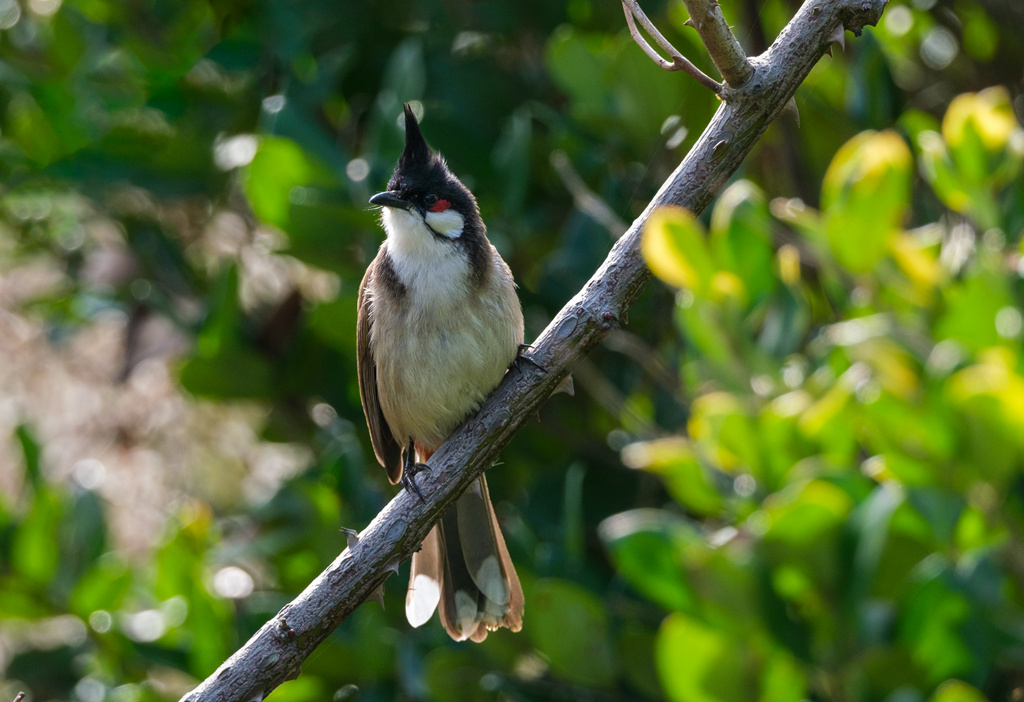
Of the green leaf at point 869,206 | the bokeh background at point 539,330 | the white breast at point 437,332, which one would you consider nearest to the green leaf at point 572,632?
the bokeh background at point 539,330

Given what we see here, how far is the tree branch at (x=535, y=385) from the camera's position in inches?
65.2

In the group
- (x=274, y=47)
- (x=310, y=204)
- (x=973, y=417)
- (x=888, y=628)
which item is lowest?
(x=888, y=628)

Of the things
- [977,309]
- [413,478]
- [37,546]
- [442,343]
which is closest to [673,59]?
[413,478]

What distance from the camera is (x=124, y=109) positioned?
3531mm

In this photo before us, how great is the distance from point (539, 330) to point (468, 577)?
82cm

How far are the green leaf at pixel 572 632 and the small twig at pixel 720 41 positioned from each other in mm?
1311

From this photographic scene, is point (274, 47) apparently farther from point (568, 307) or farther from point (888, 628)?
point (888, 628)

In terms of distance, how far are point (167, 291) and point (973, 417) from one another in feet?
8.37

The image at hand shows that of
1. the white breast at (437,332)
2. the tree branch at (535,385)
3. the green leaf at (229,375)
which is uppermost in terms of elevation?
the tree branch at (535,385)

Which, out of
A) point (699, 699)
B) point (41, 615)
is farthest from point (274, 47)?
point (699, 699)

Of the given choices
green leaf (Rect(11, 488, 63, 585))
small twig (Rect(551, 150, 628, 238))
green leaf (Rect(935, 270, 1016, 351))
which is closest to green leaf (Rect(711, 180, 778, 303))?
small twig (Rect(551, 150, 628, 238))

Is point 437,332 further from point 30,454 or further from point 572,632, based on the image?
point 30,454

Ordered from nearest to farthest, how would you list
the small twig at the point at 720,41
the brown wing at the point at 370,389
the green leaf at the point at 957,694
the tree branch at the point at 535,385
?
the small twig at the point at 720,41 < the tree branch at the point at 535,385 < the green leaf at the point at 957,694 < the brown wing at the point at 370,389

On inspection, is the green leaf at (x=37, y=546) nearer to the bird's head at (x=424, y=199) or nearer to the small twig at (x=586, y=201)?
the bird's head at (x=424, y=199)
